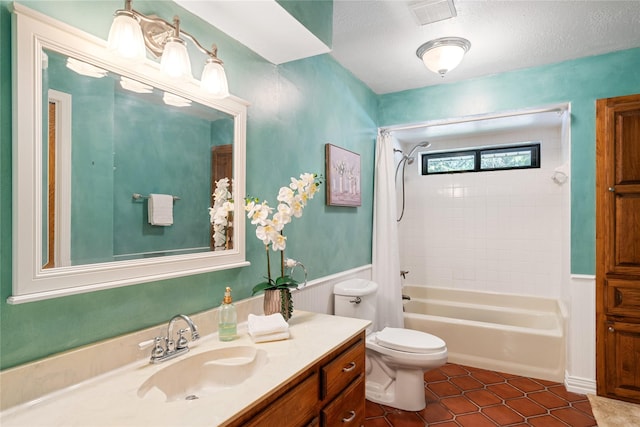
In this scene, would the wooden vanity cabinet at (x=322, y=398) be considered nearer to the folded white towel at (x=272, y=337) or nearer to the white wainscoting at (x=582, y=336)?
the folded white towel at (x=272, y=337)

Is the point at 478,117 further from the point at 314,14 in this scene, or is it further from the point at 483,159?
the point at 314,14

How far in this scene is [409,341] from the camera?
2.39 metres

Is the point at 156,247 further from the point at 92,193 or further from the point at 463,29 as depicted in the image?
the point at 463,29

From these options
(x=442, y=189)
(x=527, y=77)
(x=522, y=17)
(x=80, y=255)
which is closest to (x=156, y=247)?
(x=80, y=255)

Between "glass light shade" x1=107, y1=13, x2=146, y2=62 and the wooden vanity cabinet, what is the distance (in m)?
1.18

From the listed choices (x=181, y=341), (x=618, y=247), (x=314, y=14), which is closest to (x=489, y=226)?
(x=618, y=247)

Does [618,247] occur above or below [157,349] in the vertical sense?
above

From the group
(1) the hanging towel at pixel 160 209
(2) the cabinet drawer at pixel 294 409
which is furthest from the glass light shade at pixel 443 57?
(2) the cabinet drawer at pixel 294 409

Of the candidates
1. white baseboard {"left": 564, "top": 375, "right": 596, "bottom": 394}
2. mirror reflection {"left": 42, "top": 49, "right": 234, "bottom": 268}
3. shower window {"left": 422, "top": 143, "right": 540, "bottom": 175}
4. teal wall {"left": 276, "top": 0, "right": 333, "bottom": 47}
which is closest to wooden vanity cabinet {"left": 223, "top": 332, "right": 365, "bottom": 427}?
mirror reflection {"left": 42, "top": 49, "right": 234, "bottom": 268}

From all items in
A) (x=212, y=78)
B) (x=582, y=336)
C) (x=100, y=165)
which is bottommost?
(x=582, y=336)

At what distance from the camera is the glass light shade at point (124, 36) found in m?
1.14

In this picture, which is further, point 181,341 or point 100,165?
point 181,341

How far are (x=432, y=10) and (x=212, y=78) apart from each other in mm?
1364

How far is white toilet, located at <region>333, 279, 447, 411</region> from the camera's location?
2295 mm
